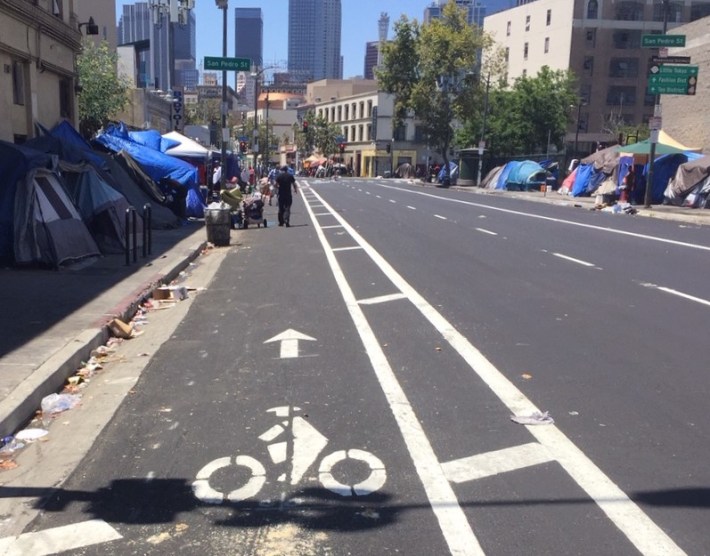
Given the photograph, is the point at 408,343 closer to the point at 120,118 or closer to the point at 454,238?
the point at 454,238

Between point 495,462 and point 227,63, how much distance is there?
20.1 m

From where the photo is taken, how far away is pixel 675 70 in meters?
31.8

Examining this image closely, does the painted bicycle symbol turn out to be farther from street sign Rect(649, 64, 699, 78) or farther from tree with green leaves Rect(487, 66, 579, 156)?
tree with green leaves Rect(487, 66, 579, 156)

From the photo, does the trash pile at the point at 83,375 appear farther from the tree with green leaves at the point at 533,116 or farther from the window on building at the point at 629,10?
the window on building at the point at 629,10

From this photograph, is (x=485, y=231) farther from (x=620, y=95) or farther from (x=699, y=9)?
(x=699, y=9)

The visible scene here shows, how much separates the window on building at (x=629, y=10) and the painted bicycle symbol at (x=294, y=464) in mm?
91997

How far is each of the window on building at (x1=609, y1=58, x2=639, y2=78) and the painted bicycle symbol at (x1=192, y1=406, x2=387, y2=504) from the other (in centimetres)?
9143

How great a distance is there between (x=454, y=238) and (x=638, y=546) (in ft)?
52.7

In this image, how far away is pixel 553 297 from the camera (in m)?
11.1

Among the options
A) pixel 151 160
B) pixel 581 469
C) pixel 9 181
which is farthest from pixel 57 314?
pixel 151 160

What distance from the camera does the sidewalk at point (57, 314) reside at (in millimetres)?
6523

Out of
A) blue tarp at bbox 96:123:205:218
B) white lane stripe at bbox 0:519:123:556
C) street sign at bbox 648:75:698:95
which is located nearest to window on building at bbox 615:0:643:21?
street sign at bbox 648:75:698:95

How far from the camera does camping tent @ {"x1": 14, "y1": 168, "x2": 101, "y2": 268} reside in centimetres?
1270

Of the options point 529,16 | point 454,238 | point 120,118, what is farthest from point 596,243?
point 529,16
